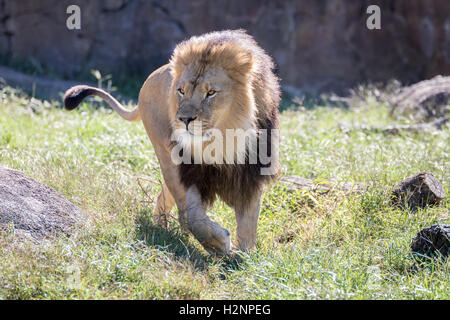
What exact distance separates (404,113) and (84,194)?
4.80m

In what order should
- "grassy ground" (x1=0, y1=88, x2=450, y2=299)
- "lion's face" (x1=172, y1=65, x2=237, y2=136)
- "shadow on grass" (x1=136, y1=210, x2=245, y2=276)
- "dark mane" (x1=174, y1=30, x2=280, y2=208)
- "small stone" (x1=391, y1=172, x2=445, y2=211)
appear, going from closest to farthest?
1. "grassy ground" (x1=0, y1=88, x2=450, y2=299)
2. "lion's face" (x1=172, y1=65, x2=237, y2=136)
3. "shadow on grass" (x1=136, y1=210, x2=245, y2=276)
4. "dark mane" (x1=174, y1=30, x2=280, y2=208)
5. "small stone" (x1=391, y1=172, x2=445, y2=211)

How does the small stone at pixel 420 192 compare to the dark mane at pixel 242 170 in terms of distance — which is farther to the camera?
the small stone at pixel 420 192

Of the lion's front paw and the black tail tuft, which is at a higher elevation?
the black tail tuft

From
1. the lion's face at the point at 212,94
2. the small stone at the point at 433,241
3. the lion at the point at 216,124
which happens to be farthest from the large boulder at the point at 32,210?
the small stone at the point at 433,241

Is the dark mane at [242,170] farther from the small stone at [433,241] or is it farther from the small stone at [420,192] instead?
the small stone at [420,192]

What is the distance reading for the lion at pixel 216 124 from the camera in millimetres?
3504

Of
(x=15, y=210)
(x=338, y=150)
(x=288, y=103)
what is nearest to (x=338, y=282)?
(x=15, y=210)

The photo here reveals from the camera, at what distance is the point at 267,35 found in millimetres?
11227

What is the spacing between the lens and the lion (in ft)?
11.5

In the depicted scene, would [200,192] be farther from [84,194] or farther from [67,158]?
[67,158]

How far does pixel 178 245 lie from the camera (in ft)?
12.6

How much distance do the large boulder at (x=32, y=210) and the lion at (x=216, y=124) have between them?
2.13ft

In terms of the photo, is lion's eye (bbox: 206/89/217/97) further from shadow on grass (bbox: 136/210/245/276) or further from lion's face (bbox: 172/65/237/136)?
shadow on grass (bbox: 136/210/245/276)

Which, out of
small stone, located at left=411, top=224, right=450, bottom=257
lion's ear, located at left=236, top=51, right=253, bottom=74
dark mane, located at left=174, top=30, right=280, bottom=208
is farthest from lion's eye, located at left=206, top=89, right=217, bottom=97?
small stone, located at left=411, top=224, right=450, bottom=257
